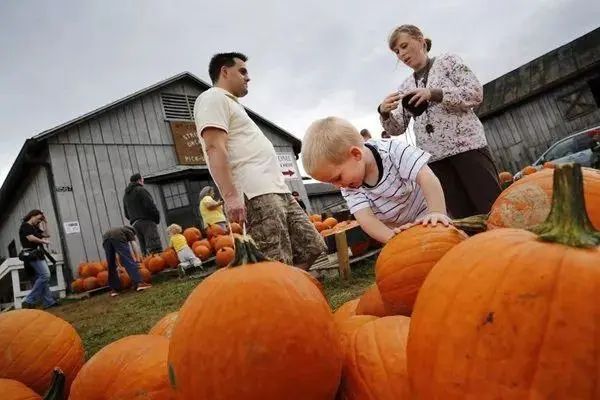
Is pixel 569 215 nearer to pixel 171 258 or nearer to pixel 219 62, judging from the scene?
pixel 219 62

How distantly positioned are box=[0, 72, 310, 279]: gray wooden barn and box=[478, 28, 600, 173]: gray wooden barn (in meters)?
14.3

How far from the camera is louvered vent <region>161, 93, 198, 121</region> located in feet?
41.5

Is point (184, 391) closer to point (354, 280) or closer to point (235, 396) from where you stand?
point (235, 396)

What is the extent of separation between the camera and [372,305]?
1444mm

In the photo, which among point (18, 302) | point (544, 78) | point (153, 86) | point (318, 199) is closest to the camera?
point (18, 302)

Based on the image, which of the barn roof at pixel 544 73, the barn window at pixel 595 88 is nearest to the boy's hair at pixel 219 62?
the barn roof at pixel 544 73

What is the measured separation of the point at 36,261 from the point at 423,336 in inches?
326

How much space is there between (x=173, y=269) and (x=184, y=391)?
788 cm

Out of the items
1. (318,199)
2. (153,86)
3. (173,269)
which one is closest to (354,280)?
(173,269)

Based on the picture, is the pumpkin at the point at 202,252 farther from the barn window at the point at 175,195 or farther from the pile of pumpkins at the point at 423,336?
the pile of pumpkins at the point at 423,336

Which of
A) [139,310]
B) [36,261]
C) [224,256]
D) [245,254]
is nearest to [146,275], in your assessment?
[224,256]

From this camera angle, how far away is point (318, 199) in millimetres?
24438

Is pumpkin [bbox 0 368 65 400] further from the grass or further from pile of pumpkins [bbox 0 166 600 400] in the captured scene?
the grass

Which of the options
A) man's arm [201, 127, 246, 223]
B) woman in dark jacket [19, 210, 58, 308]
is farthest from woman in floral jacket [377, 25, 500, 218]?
woman in dark jacket [19, 210, 58, 308]
